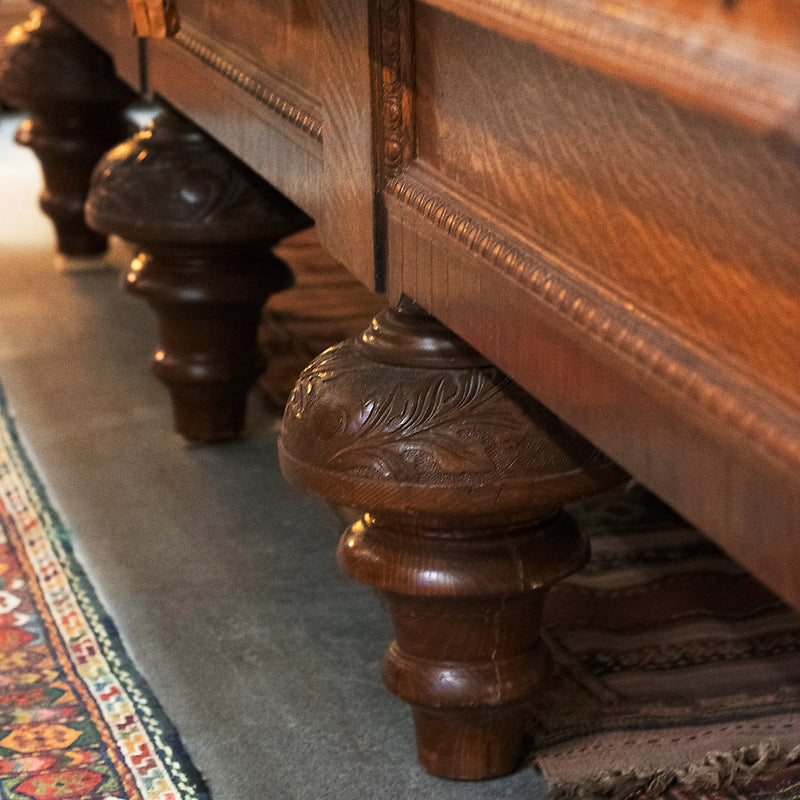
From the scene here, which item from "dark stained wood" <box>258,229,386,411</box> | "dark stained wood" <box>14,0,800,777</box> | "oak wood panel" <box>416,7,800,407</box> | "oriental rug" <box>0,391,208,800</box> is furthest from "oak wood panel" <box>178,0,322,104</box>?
"dark stained wood" <box>258,229,386,411</box>

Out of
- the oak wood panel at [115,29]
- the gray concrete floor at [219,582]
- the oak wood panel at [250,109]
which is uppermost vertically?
the oak wood panel at [250,109]

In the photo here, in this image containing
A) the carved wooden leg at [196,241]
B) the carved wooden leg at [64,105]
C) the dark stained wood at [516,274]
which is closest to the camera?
the dark stained wood at [516,274]

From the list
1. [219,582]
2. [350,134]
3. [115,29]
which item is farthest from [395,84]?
[115,29]

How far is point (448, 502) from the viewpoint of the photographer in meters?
1.13

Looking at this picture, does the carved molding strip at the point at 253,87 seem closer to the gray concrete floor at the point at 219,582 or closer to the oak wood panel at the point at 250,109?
the oak wood panel at the point at 250,109

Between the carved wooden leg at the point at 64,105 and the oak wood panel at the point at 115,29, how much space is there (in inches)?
17.5

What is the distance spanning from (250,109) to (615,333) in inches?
34.4

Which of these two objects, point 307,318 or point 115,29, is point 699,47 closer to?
point 115,29

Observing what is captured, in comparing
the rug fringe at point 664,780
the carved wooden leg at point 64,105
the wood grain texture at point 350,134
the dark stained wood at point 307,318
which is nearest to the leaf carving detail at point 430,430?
the wood grain texture at point 350,134

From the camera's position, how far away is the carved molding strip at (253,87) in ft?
4.21

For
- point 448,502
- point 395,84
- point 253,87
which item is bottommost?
point 448,502

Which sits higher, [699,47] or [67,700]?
[699,47]

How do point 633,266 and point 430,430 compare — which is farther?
point 430,430

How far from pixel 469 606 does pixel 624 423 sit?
537mm
